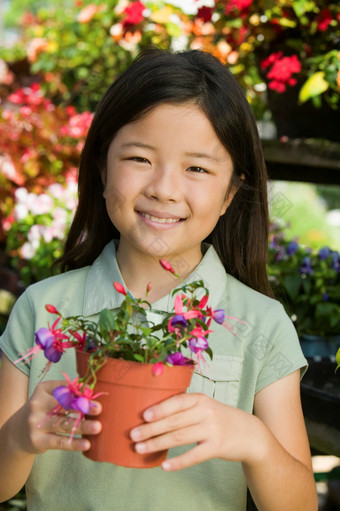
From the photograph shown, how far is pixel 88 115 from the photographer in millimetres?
4750

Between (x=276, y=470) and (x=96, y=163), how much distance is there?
803 mm

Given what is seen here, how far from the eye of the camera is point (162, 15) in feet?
13.0

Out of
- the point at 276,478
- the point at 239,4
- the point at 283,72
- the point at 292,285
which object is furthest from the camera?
the point at 239,4

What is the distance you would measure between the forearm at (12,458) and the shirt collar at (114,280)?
336 mm

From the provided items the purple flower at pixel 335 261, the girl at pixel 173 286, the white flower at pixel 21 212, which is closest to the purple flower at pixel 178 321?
the girl at pixel 173 286

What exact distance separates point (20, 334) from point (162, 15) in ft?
9.84

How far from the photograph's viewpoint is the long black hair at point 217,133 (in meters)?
1.38

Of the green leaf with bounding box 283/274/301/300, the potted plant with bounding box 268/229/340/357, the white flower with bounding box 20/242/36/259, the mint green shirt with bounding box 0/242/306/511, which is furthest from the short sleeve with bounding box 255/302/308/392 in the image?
the white flower with bounding box 20/242/36/259

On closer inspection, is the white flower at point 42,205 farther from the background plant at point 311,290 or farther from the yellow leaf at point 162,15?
the background plant at point 311,290

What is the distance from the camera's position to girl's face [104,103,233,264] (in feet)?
4.27

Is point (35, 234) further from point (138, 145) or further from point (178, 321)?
point (178, 321)

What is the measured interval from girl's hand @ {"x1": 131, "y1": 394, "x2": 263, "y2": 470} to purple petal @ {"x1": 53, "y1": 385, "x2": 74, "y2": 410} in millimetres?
106

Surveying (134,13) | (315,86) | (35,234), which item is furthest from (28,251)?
(315,86)

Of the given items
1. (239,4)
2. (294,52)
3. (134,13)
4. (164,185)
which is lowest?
(164,185)
